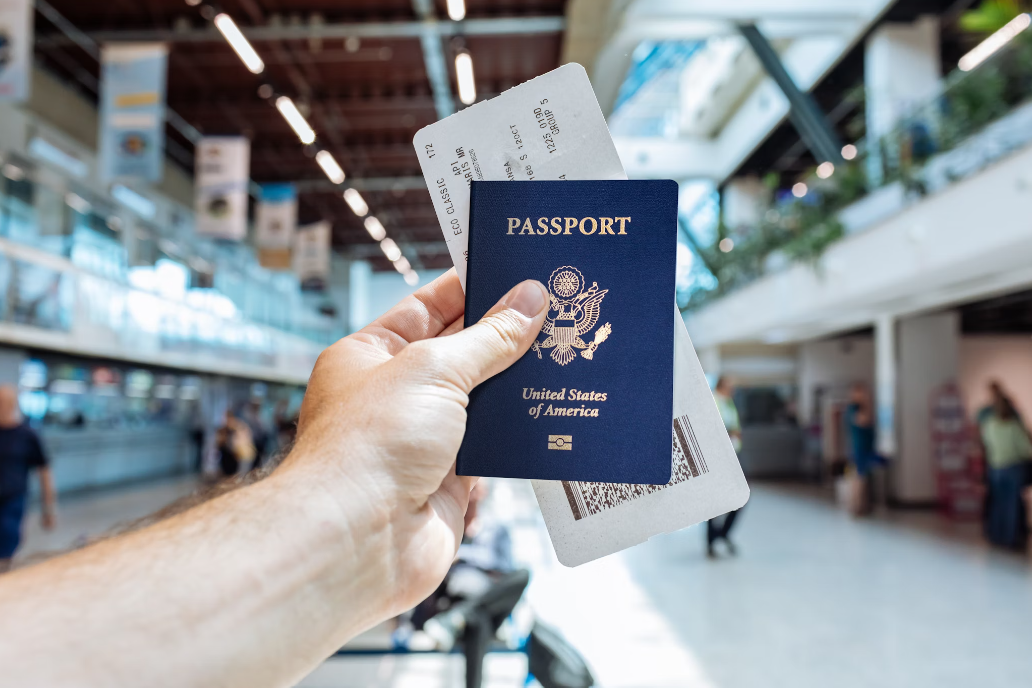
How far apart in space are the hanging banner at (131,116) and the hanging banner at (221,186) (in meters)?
2.16

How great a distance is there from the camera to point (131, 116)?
8.79 meters

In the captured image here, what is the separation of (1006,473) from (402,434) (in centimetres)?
991

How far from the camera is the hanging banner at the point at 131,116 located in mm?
8789

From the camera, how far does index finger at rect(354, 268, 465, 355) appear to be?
129cm

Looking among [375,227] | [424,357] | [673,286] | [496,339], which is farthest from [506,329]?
[375,227]

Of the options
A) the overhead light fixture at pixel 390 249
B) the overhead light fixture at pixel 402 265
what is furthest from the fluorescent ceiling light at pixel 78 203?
the overhead light fixture at pixel 402 265

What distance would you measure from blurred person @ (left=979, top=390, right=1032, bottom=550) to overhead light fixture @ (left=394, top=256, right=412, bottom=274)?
2317cm

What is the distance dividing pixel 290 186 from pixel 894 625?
1320cm

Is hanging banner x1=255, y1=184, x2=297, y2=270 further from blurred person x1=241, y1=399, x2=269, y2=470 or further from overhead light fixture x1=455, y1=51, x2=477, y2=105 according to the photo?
overhead light fixture x1=455, y1=51, x2=477, y2=105

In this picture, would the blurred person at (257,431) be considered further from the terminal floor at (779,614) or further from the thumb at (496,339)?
the thumb at (496,339)

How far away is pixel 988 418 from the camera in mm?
9227

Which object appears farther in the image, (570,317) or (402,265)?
(402,265)

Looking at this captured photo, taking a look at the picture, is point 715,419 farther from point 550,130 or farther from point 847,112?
point 847,112

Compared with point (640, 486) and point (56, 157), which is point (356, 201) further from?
point (640, 486)
